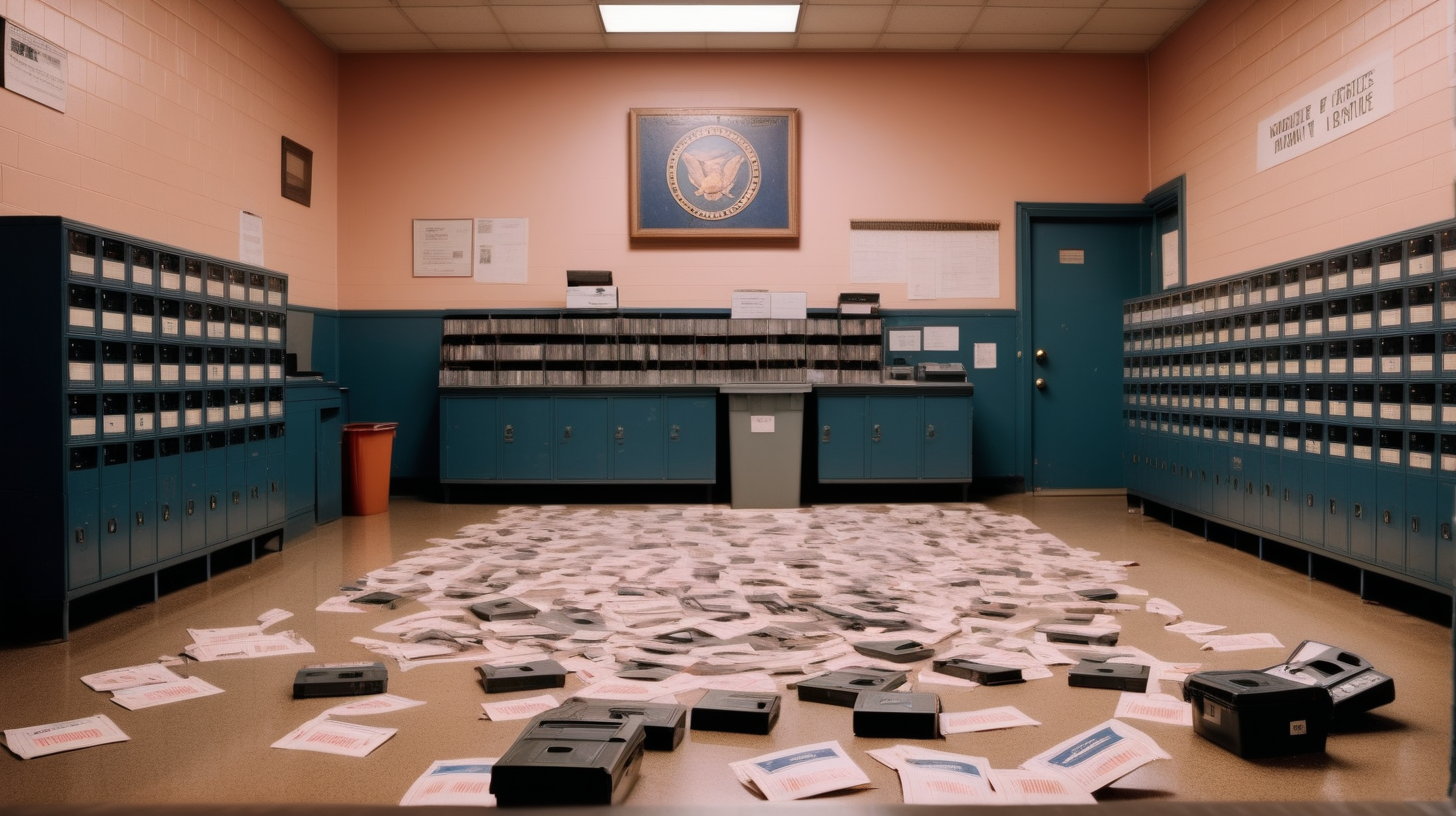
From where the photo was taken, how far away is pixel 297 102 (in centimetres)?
615

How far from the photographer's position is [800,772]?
73.2 inches

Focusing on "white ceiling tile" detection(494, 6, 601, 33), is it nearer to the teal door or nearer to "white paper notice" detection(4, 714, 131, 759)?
the teal door

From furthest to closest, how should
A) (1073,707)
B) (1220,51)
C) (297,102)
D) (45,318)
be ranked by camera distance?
(297,102)
(1220,51)
(45,318)
(1073,707)

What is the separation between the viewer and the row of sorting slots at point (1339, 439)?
10.3 feet

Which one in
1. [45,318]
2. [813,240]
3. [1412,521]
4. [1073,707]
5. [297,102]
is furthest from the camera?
[813,240]

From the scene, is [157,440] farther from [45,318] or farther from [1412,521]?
[1412,521]

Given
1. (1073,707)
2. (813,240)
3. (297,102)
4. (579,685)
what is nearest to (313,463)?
(297,102)

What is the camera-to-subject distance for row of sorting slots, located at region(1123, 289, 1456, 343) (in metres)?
3.12

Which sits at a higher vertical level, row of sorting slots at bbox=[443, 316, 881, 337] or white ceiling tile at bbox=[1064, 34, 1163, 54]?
white ceiling tile at bbox=[1064, 34, 1163, 54]

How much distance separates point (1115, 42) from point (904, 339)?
8.97 feet

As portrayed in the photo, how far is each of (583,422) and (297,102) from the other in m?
3.06

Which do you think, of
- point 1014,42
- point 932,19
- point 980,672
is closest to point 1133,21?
point 1014,42

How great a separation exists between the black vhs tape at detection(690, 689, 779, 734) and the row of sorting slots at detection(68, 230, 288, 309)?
2.72 metres

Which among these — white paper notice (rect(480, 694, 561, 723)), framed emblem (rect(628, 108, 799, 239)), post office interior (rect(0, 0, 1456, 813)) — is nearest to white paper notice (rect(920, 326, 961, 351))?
post office interior (rect(0, 0, 1456, 813))
